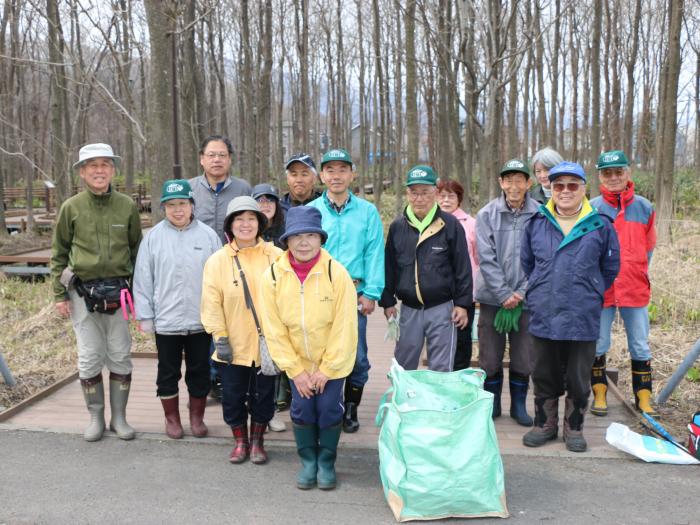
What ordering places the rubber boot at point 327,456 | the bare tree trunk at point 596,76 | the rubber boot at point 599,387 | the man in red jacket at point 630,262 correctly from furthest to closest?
the bare tree trunk at point 596,76 < the rubber boot at point 599,387 < the man in red jacket at point 630,262 < the rubber boot at point 327,456

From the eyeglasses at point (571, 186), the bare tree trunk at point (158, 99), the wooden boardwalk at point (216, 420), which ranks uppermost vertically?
the bare tree trunk at point (158, 99)

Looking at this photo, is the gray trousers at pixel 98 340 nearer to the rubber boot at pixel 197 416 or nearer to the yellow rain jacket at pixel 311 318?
the rubber boot at pixel 197 416

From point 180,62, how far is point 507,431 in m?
17.3

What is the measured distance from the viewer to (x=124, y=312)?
4414mm

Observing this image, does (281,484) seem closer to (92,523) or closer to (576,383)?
(92,523)

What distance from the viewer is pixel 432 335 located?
434 centimetres

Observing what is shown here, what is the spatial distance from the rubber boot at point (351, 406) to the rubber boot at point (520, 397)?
3.75ft

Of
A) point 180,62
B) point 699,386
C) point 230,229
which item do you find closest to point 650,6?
point 180,62

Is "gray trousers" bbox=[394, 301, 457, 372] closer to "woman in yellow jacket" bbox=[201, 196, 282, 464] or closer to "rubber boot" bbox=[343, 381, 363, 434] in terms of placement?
"rubber boot" bbox=[343, 381, 363, 434]

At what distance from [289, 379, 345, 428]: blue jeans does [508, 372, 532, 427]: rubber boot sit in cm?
159

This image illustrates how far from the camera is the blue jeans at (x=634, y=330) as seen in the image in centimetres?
464

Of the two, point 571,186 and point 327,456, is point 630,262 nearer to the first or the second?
point 571,186

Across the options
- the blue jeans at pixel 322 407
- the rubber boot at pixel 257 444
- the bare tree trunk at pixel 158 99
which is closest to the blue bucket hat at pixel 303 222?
the blue jeans at pixel 322 407

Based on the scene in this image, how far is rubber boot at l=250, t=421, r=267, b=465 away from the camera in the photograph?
4.09 meters
